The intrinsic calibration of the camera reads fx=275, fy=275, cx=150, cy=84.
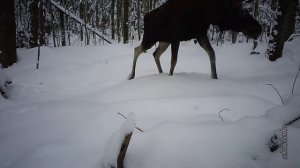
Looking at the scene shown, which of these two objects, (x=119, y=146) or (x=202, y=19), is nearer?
(x=119, y=146)

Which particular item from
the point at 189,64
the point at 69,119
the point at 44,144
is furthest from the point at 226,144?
the point at 189,64

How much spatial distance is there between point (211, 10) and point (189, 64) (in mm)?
2872

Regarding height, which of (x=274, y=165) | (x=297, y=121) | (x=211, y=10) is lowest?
(x=274, y=165)

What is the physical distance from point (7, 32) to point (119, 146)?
6109 mm

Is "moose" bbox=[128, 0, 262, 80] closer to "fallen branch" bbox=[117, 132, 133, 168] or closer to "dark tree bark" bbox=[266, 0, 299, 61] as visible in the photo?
"dark tree bark" bbox=[266, 0, 299, 61]

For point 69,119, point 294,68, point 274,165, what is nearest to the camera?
point 274,165

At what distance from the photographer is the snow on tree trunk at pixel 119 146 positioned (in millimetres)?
1561

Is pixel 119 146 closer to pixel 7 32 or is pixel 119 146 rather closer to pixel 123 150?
pixel 123 150

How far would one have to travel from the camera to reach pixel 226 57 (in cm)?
807

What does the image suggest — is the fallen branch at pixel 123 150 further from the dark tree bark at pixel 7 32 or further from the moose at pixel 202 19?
the dark tree bark at pixel 7 32

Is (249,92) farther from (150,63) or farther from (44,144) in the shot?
(150,63)

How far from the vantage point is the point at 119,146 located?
159 cm

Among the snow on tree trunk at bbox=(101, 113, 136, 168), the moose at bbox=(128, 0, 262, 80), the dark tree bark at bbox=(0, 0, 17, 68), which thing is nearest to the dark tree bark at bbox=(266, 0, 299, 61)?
the moose at bbox=(128, 0, 262, 80)

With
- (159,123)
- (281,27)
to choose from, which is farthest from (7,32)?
(281,27)
